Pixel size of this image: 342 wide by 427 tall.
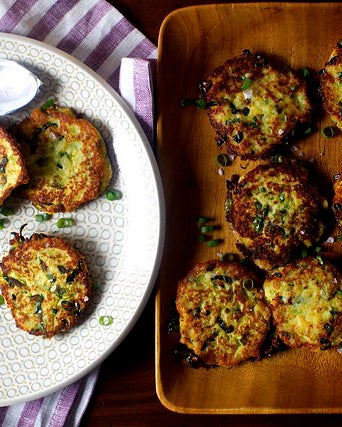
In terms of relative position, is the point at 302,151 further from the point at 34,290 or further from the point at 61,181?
the point at 34,290

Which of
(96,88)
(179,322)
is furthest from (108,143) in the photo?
(179,322)

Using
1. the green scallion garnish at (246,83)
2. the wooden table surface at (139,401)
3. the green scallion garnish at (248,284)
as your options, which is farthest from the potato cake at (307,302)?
the green scallion garnish at (246,83)

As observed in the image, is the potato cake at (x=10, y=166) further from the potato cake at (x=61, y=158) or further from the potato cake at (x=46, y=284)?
the potato cake at (x=46, y=284)

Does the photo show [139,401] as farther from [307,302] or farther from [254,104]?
[254,104]

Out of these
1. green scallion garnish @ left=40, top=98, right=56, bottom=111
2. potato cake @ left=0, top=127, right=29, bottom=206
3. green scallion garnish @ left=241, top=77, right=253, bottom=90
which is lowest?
green scallion garnish @ left=241, top=77, right=253, bottom=90

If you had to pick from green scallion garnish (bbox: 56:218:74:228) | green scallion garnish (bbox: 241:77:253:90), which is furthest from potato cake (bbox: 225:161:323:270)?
green scallion garnish (bbox: 56:218:74:228)

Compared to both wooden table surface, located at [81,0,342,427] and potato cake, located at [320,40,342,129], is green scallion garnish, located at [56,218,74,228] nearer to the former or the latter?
wooden table surface, located at [81,0,342,427]
